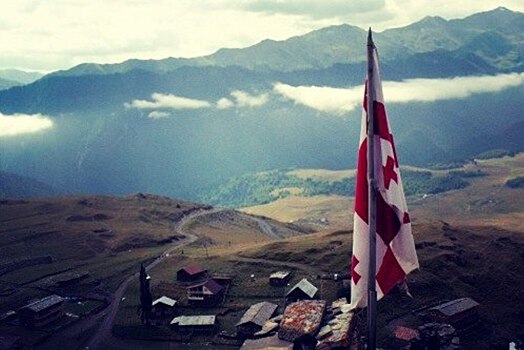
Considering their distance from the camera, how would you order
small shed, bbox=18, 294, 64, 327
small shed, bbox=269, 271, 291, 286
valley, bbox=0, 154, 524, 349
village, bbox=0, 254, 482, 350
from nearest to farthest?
village, bbox=0, 254, 482, 350
valley, bbox=0, 154, 524, 349
small shed, bbox=18, 294, 64, 327
small shed, bbox=269, 271, 291, 286

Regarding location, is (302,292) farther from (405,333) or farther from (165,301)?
(165,301)

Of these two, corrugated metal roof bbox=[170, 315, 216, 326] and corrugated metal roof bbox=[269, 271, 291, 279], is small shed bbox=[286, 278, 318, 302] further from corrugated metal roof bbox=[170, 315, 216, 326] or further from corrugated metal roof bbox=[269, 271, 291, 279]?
corrugated metal roof bbox=[170, 315, 216, 326]

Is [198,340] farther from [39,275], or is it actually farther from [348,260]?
[39,275]

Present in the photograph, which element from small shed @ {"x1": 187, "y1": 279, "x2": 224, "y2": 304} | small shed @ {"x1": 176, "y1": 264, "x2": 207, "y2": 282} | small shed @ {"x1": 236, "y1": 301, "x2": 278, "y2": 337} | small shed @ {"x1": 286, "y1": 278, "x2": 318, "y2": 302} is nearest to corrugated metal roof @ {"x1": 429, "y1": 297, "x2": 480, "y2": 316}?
small shed @ {"x1": 286, "y1": 278, "x2": 318, "y2": 302}

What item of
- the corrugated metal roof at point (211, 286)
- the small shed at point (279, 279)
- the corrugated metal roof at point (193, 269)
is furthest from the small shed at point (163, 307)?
the small shed at point (279, 279)

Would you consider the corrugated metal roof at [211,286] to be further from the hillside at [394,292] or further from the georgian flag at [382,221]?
the georgian flag at [382,221]

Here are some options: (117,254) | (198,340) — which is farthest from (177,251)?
(198,340)

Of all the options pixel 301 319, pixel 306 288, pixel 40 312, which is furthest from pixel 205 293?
pixel 40 312
